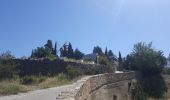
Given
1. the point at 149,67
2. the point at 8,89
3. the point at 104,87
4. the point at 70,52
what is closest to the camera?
the point at 8,89

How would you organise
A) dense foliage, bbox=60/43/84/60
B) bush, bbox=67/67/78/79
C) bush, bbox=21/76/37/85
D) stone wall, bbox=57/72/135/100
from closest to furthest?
stone wall, bbox=57/72/135/100 → bush, bbox=21/76/37/85 → bush, bbox=67/67/78/79 → dense foliage, bbox=60/43/84/60

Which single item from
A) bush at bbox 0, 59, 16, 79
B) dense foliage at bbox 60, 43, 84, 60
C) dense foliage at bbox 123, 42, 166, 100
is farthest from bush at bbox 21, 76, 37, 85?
dense foliage at bbox 60, 43, 84, 60

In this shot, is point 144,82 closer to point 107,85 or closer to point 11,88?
point 107,85

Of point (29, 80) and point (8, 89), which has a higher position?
point (29, 80)

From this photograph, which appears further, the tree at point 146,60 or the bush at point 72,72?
the tree at point 146,60

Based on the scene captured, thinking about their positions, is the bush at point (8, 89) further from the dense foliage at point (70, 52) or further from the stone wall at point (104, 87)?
the dense foliage at point (70, 52)

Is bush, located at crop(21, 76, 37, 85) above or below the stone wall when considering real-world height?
above

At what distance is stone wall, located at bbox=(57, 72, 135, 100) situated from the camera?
54.0 feet

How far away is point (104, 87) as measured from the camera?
2761cm

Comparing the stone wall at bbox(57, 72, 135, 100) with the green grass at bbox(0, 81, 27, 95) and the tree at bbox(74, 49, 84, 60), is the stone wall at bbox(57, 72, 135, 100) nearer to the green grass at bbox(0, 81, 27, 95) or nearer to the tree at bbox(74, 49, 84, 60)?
the green grass at bbox(0, 81, 27, 95)

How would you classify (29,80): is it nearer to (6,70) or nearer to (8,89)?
(6,70)

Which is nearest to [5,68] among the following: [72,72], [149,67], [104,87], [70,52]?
[72,72]

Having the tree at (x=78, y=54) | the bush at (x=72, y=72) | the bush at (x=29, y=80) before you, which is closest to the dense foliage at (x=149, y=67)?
the bush at (x=72, y=72)

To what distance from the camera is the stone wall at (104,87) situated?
54.0ft
